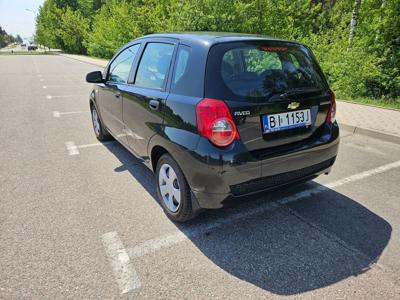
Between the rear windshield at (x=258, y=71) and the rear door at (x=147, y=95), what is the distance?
0.60m

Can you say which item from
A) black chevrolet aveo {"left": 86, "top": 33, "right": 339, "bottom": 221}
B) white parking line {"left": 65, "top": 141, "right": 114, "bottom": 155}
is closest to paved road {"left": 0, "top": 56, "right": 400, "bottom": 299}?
black chevrolet aveo {"left": 86, "top": 33, "right": 339, "bottom": 221}

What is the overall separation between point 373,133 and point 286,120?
12.9 feet

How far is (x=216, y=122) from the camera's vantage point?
7.81ft

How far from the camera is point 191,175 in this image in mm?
2545

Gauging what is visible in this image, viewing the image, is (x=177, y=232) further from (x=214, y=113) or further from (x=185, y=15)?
(x=185, y=15)

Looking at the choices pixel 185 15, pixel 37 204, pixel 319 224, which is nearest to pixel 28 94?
pixel 185 15

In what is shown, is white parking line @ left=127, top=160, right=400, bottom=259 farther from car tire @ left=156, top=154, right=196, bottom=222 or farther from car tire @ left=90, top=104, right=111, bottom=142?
car tire @ left=90, top=104, right=111, bottom=142

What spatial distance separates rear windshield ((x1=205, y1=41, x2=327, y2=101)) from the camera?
248cm

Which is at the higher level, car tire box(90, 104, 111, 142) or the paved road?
car tire box(90, 104, 111, 142)

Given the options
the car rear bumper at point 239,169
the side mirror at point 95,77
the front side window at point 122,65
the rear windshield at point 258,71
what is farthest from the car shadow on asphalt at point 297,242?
the side mirror at point 95,77

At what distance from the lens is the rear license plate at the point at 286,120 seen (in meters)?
2.56

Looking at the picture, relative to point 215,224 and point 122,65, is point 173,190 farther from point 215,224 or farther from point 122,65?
point 122,65

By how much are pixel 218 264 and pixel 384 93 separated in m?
8.50

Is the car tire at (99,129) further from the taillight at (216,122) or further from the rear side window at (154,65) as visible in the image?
the taillight at (216,122)
